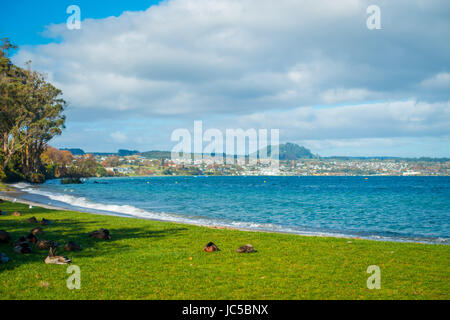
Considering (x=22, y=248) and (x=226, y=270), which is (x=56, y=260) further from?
(x=226, y=270)

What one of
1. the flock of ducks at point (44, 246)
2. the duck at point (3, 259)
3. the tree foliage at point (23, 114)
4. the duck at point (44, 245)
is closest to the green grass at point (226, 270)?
the duck at point (3, 259)

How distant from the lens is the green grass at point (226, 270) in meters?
8.40

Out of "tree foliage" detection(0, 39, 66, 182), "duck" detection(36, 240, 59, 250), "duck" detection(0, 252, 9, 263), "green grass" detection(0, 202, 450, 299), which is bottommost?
"green grass" detection(0, 202, 450, 299)

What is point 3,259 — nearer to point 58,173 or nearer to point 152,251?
point 152,251

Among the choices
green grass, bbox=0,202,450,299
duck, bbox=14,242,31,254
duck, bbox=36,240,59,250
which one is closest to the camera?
green grass, bbox=0,202,450,299

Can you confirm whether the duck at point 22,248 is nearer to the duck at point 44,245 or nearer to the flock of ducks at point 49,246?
the flock of ducks at point 49,246

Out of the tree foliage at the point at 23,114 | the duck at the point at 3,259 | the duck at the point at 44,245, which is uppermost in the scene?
the tree foliage at the point at 23,114

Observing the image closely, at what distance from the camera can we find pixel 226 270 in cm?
1057

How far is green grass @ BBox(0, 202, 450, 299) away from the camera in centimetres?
840

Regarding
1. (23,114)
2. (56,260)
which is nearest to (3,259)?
(56,260)

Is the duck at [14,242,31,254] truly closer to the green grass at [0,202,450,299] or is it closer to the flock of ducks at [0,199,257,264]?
the flock of ducks at [0,199,257,264]

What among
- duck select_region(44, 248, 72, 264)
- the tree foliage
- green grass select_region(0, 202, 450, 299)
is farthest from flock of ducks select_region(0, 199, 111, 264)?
the tree foliage

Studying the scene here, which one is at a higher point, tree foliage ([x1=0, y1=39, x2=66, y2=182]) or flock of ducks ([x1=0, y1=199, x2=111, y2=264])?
tree foliage ([x1=0, y1=39, x2=66, y2=182])
